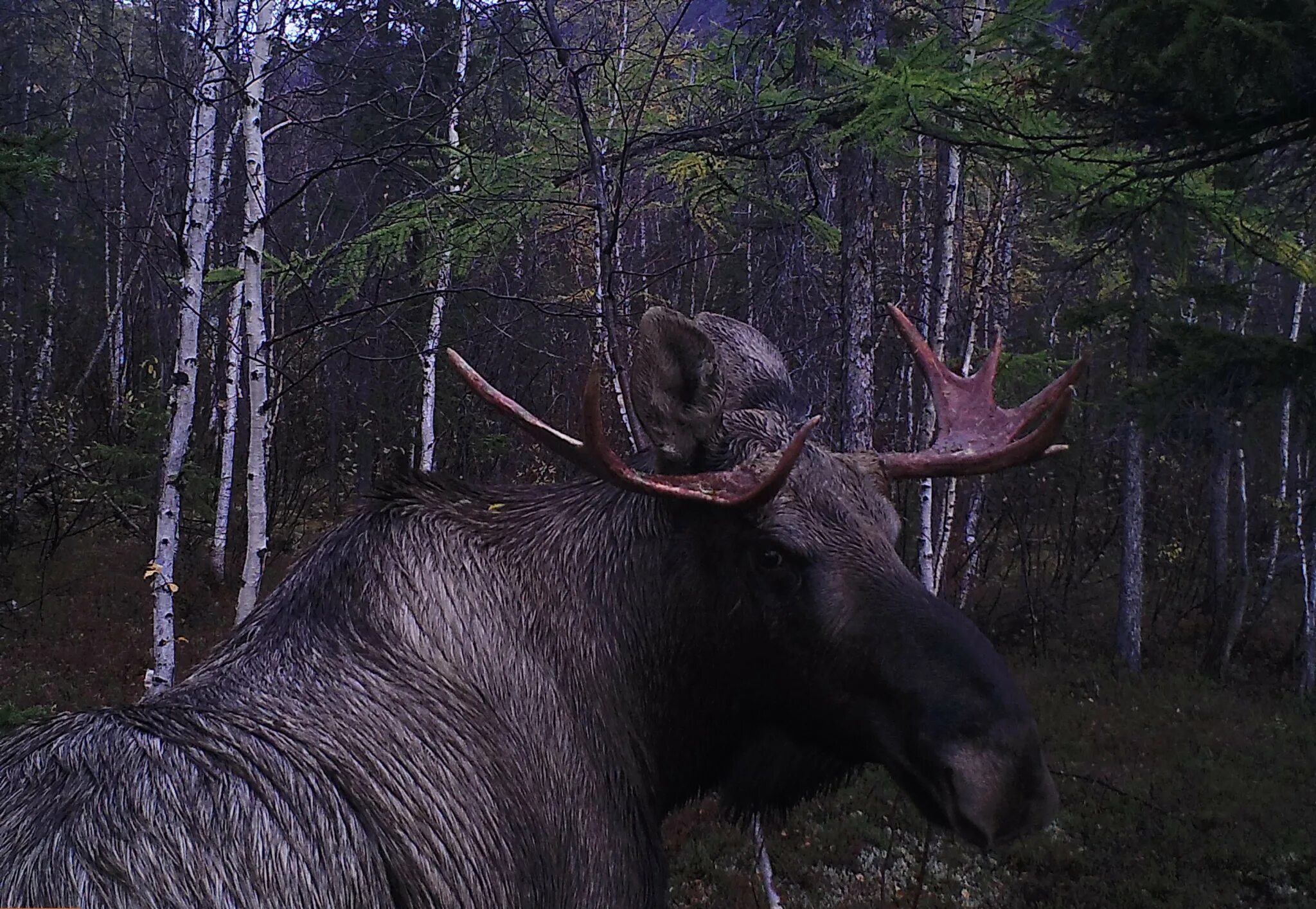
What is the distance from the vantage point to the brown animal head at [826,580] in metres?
2.02

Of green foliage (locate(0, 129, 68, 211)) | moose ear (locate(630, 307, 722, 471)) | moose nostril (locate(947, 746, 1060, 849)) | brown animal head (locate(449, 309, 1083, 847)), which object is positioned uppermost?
green foliage (locate(0, 129, 68, 211))

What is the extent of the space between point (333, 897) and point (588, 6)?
5190mm

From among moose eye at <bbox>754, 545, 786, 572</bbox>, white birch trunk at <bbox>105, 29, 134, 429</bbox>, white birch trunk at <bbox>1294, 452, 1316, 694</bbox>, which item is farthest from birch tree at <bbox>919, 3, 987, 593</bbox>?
white birch trunk at <bbox>105, 29, 134, 429</bbox>

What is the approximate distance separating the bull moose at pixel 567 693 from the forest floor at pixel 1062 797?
8.44ft

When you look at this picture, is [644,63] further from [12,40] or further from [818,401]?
[12,40]

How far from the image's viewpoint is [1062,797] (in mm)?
9062

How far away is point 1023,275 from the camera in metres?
20.2

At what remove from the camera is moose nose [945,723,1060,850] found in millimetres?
1968

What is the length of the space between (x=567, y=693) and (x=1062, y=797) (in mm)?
8412

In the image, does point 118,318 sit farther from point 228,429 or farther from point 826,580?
point 826,580

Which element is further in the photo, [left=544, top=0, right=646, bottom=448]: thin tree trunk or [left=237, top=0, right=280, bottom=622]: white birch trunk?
[left=237, top=0, right=280, bottom=622]: white birch trunk

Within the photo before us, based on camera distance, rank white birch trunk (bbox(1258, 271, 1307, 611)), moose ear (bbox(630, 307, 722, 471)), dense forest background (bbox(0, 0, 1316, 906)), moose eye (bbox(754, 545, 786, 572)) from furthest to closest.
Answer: white birch trunk (bbox(1258, 271, 1307, 611)) < dense forest background (bbox(0, 0, 1316, 906)) < moose ear (bbox(630, 307, 722, 471)) < moose eye (bbox(754, 545, 786, 572))

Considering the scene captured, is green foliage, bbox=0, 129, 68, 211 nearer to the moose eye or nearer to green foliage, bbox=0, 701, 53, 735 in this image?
green foliage, bbox=0, 701, 53, 735

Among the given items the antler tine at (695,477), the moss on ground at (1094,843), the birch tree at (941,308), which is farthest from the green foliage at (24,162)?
the birch tree at (941,308)
